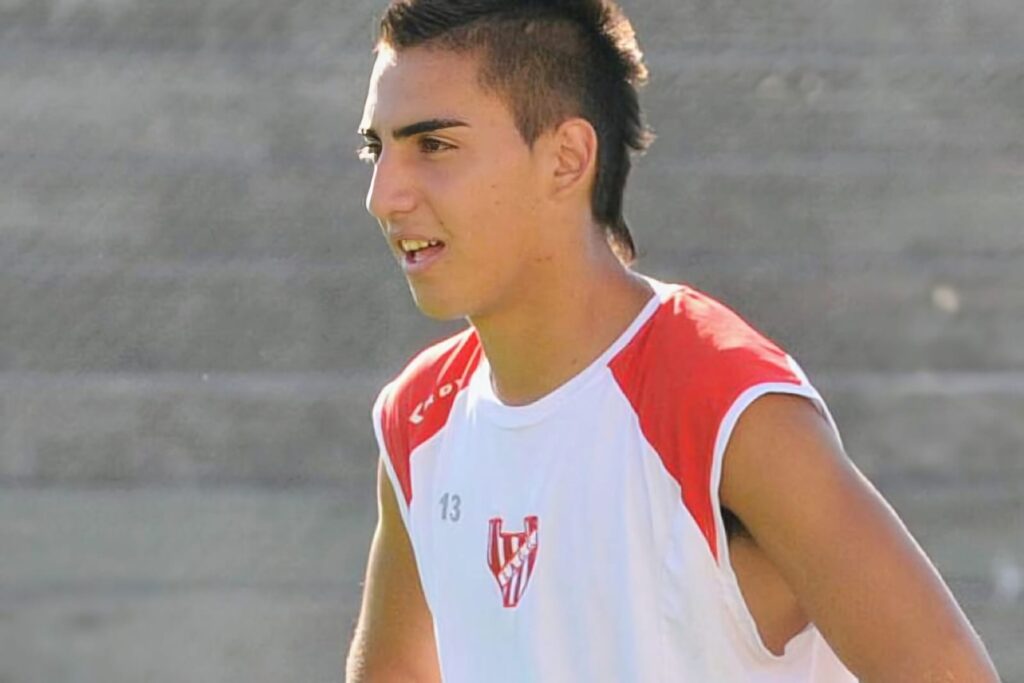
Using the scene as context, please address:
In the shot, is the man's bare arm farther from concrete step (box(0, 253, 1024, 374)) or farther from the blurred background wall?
concrete step (box(0, 253, 1024, 374))

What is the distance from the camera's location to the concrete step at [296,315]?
16.9 ft

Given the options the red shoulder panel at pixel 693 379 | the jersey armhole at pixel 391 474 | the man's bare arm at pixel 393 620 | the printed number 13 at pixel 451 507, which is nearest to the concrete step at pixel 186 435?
the man's bare arm at pixel 393 620

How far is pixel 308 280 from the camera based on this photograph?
5148mm

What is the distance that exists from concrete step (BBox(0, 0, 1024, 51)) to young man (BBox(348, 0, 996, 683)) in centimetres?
276

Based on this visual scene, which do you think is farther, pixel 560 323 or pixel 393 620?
pixel 393 620

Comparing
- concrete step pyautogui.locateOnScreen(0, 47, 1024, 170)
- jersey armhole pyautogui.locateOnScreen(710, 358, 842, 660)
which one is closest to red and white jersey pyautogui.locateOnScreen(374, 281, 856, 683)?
jersey armhole pyautogui.locateOnScreen(710, 358, 842, 660)

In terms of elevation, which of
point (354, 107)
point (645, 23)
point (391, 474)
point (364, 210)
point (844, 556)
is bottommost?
point (844, 556)

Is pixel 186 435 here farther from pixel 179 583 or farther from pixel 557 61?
pixel 557 61

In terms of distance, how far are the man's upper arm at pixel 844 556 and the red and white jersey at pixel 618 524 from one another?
0.05m

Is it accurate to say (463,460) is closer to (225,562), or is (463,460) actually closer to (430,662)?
(430,662)

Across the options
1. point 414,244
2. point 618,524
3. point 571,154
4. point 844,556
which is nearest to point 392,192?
point 414,244

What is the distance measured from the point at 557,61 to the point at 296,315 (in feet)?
8.83

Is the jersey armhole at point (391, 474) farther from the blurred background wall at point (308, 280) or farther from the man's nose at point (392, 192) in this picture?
the blurred background wall at point (308, 280)

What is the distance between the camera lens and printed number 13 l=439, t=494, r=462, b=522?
8.25 feet
